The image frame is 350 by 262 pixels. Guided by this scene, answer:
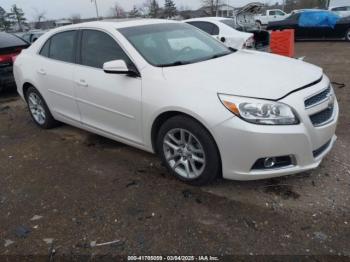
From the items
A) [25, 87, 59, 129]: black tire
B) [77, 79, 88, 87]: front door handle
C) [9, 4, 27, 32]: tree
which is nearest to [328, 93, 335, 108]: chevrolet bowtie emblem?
[77, 79, 88, 87]: front door handle

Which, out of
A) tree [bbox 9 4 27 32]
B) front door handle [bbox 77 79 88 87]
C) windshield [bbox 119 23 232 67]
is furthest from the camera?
tree [bbox 9 4 27 32]

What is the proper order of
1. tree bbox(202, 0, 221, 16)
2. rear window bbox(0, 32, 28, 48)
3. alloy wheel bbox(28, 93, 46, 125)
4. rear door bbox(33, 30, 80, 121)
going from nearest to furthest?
rear door bbox(33, 30, 80, 121) < alloy wheel bbox(28, 93, 46, 125) < rear window bbox(0, 32, 28, 48) < tree bbox(202, 0, 221, 16)

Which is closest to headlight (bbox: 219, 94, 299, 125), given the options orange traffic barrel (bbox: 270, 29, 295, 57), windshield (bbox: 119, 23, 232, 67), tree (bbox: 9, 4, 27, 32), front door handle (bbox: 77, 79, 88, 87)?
windshield (bbox: 119, 23, 232, 67)

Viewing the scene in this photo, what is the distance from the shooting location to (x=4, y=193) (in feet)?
11.8

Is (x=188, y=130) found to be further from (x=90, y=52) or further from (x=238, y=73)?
(x=90, y=52)

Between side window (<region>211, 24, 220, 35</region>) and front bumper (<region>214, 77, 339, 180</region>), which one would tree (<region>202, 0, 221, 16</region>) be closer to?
side window (<region>211, 24, 220, 35</region>)

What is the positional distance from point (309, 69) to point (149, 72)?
5.40 ft

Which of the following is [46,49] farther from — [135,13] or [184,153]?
[135,13]

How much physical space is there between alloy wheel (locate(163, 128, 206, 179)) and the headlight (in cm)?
53

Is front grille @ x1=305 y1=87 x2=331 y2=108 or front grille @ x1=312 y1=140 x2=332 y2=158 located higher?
front grille @ x1=305 y1=87 x2=331 y2=108

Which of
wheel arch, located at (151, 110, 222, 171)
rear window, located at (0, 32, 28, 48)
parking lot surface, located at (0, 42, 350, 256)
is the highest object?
rear window, located at (0, 32, 28, 48)

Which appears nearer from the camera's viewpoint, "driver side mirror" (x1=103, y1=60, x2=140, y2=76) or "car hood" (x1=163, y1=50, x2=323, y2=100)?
"car hood" (x1=163, y1=50, x2=323, y2=100)

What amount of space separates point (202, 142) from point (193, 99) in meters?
0.40

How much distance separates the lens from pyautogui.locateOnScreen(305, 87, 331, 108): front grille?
9.86 feet
